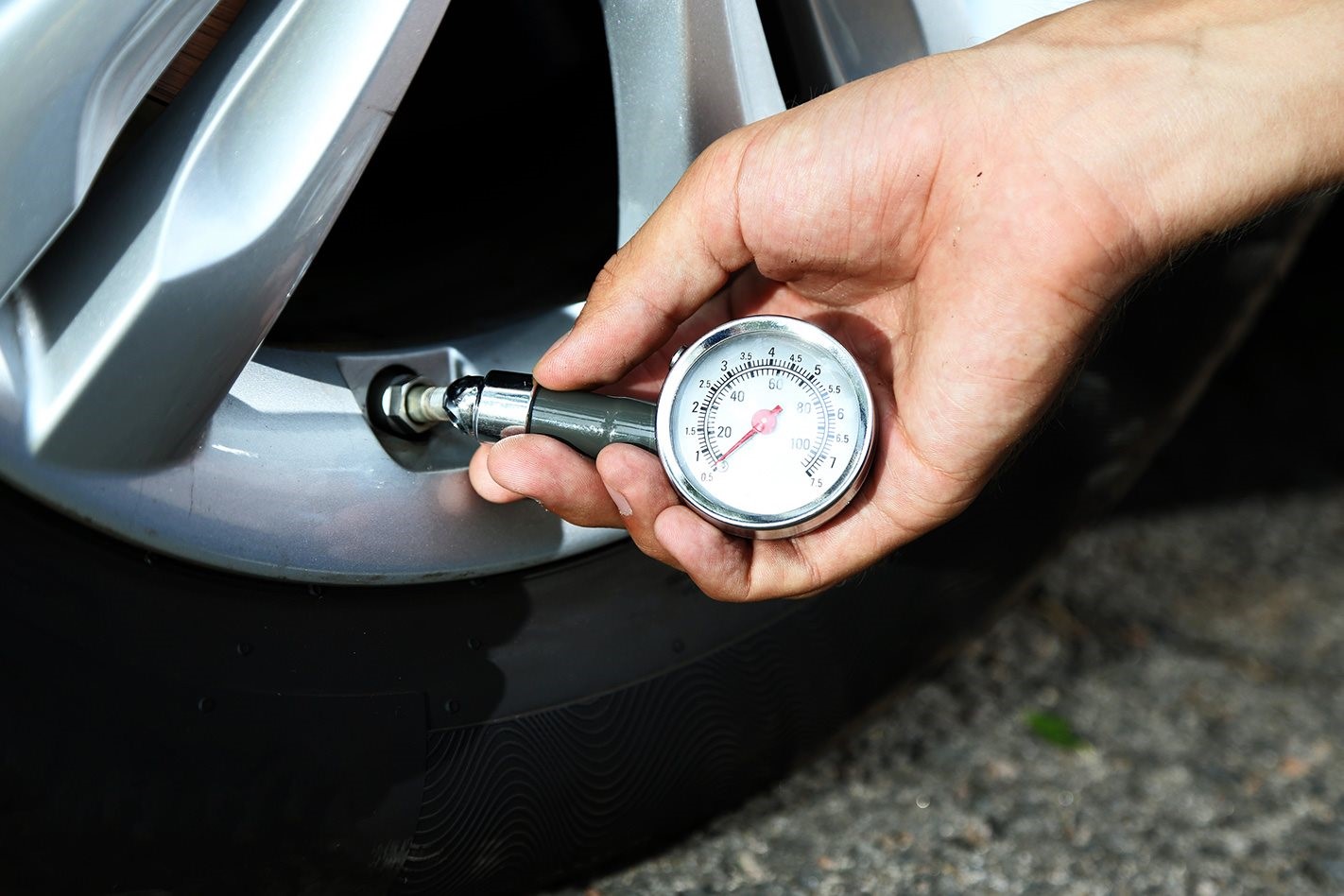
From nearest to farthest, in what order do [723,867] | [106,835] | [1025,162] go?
[106,835], [1025,162], [723,867]

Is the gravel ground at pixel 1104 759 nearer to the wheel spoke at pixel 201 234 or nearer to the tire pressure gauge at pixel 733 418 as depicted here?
the tire pressure gauge at pixel 733 418

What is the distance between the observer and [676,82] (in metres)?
1.22

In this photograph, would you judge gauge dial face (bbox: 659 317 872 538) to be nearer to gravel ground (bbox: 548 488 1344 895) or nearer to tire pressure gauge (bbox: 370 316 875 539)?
tire pressure gauge (bbox: 370 316 875 539)

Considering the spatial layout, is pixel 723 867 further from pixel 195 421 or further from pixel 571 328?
pixel 195 421

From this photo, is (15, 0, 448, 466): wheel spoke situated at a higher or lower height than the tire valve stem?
higher

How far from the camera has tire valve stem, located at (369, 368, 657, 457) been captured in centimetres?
120

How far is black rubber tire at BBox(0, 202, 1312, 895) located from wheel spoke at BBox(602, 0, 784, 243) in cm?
41

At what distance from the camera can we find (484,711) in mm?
1193

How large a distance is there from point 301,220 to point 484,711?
1.60 feet

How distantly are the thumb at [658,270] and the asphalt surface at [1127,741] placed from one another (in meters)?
0.57

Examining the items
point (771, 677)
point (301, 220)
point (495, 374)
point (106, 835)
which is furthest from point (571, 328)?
point (106, 835)

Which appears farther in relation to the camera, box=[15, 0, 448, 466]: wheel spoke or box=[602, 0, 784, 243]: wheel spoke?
box=[602, 0, 784, 243]: wheel spoke

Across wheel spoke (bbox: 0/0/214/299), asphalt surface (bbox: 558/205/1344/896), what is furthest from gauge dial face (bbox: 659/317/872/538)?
wheel spoke (bbox: 0/0/214/299)

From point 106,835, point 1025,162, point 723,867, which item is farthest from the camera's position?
point 723,867
